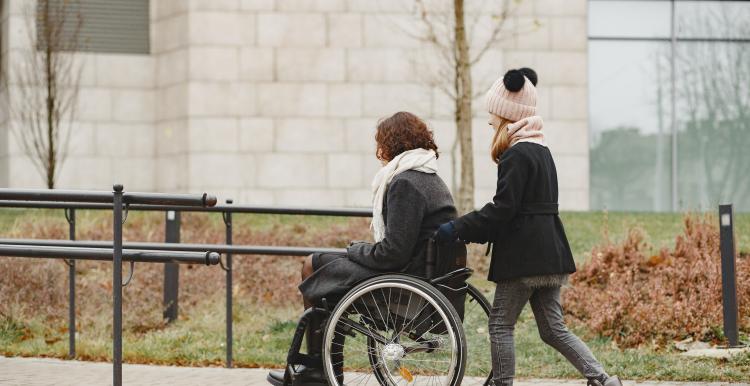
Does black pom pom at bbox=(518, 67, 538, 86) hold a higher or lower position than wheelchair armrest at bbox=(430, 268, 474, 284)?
higher

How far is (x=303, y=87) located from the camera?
19344 millimetres

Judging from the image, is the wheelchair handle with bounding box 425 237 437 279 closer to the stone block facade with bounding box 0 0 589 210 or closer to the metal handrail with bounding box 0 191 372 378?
the metal handrail with bounding box 0 191 372 378

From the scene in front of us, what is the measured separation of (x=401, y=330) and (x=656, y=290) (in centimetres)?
411

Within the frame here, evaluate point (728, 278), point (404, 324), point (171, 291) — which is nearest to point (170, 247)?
point (404, 324)

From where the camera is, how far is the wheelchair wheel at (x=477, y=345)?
745 centimetres

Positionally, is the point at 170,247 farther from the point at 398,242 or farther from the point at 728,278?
the point at 728,278

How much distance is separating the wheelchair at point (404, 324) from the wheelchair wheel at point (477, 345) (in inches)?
11.2

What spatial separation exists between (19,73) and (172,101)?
244cm

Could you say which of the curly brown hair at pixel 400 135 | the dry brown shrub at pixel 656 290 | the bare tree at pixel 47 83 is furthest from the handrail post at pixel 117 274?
the bare tree at pixel 47 83

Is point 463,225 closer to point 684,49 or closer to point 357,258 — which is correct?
point 357,258

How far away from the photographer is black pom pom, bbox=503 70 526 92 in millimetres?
5945

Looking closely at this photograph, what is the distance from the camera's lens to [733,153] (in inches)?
845

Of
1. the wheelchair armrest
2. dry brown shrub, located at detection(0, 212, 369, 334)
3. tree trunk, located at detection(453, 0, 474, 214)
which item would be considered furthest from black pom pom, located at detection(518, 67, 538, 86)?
tree trunk, located at detection(453, 0, 474, 214)

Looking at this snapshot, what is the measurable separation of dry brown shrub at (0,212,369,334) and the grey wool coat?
4.25 m
